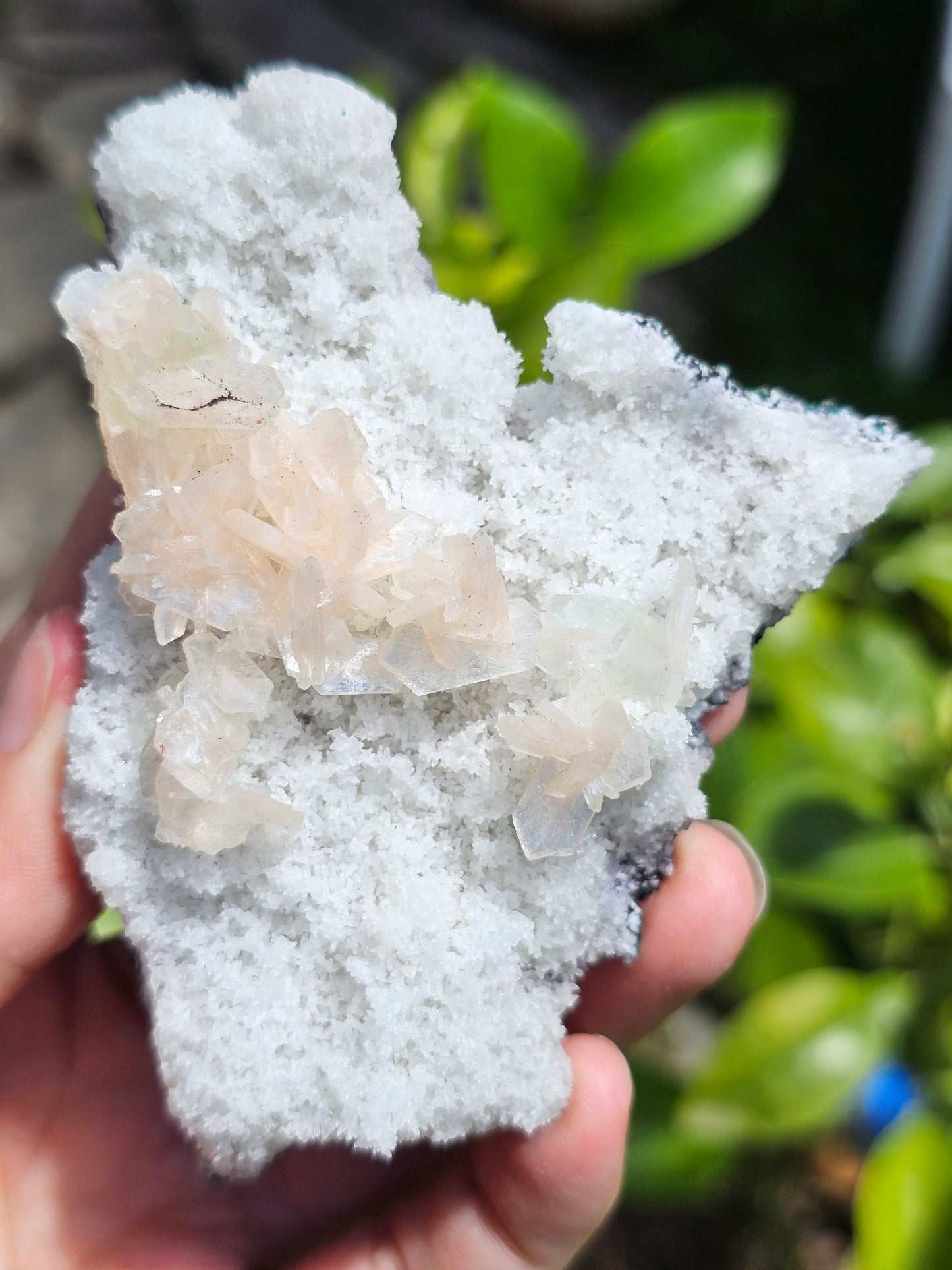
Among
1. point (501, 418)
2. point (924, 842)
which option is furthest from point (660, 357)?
point (924, 842)

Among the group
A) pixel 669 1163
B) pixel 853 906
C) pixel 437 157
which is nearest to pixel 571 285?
pixel 437 157

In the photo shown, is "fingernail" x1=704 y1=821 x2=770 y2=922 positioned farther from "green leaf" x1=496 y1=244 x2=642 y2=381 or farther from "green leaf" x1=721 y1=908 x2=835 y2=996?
"green leaf" x1=496 y1=244 x2=642 y2=381

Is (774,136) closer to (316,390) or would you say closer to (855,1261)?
(316,390)

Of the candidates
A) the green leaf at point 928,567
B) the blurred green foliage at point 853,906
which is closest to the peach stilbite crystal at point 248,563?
A: the blurred green foliage at point 853,906

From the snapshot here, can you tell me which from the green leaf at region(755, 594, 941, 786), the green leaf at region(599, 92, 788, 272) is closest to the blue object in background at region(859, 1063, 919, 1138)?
the green leaf at region(755, 594, 941, 786)

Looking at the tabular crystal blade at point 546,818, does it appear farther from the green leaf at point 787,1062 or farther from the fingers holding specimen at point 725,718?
the green leaf at point 787,1062

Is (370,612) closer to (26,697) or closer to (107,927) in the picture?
(26,697)

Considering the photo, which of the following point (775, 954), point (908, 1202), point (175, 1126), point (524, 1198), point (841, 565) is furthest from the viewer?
point (841, 565)
